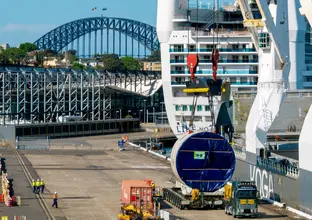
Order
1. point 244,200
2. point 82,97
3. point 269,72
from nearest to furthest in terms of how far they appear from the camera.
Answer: point 244,200 → point 269,72 → point 82,97

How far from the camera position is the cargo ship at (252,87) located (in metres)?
52.3

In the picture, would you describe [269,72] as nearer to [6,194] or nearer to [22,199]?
[22,199]

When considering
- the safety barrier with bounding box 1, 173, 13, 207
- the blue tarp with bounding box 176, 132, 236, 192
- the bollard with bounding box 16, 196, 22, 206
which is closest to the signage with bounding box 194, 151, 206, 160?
the blue tarp with bounding box 176, 132, 236, 192

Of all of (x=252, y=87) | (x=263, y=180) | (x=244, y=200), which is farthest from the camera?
(x=252, y=87)

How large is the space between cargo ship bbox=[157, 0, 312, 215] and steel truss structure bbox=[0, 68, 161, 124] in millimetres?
41559

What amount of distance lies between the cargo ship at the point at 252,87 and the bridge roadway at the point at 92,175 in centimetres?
391

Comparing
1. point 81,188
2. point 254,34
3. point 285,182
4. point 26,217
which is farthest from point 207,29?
point 26,217

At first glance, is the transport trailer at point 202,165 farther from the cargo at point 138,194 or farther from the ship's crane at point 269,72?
the ship's crane at point 269,72

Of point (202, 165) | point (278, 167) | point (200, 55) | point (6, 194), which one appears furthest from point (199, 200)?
point (200, 55)

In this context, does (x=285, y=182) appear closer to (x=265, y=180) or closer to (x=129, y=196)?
(x=265, y=180)

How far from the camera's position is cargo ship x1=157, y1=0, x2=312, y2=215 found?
52344mm

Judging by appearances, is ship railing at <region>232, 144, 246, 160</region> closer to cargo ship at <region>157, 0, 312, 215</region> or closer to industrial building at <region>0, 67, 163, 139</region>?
cargo ship at <region>157, 0, 312, 215</region>

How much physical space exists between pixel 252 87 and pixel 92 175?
2291cm

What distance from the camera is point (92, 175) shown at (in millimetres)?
67000
